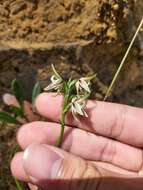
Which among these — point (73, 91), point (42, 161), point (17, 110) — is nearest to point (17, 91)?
point (17, 110)

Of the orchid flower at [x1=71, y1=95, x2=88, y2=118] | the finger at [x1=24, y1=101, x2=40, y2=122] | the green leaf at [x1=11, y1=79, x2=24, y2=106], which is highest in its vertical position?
the green leaf at [x1=11, y1=79, x2=24, y2=106]

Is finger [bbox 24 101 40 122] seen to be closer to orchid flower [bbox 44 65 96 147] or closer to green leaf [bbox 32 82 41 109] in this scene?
green leaf [bbox 32 82 41 109]

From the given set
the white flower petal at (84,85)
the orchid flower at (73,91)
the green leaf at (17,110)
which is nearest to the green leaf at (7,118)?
the green leaf at (17,110)

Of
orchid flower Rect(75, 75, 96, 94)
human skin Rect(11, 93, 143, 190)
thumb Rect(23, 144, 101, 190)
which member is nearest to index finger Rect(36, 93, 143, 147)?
A: human skin Rect(11, 93, 143, 190)

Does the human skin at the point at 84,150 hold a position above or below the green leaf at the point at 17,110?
below

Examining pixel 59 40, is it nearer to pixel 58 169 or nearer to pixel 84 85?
pixel 84 85

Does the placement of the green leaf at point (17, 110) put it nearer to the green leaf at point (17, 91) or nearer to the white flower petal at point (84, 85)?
the green leaf at point (17, 91)
